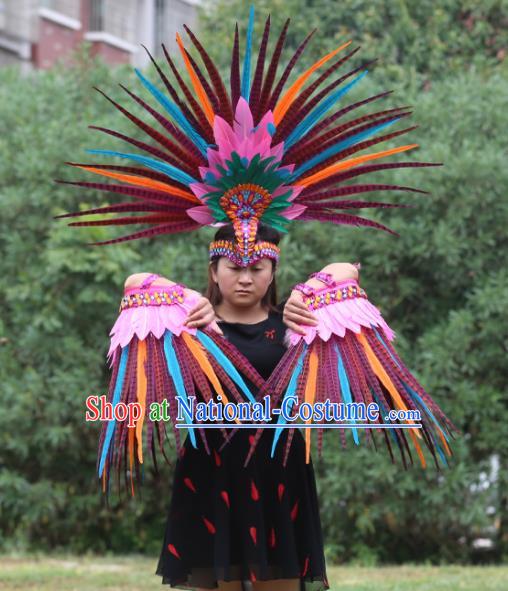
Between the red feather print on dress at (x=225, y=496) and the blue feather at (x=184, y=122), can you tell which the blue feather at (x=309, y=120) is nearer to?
the blue feather at (x=184, y=122)

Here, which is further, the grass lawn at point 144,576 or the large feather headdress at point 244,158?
the grass lawn at point 144,576

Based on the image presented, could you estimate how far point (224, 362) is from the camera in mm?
4410

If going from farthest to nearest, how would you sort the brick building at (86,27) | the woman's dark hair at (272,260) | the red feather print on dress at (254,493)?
the brick building at (86,27), the woman's dark hair at (272,260), the red feather print on dress at (254,493)

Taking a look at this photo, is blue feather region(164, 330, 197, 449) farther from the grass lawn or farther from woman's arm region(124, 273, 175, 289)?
the grass lawn

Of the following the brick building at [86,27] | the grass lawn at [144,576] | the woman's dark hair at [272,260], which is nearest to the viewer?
the woman's dark hair at [272,260]

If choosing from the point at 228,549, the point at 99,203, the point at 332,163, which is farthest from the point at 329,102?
the point at 99,203

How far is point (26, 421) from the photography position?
835 cm

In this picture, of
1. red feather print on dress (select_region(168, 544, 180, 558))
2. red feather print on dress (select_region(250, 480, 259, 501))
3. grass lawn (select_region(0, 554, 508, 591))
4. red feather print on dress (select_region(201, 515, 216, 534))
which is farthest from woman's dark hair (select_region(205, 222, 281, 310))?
grass lawn (select_region(0, 554, 508, 591))

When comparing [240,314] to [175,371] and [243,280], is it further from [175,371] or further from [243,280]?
[175,371]

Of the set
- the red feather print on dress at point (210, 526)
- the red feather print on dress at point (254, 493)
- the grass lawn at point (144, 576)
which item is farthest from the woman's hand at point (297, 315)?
the grass lawn at point (144, 576)

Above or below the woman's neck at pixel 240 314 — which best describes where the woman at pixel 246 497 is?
below

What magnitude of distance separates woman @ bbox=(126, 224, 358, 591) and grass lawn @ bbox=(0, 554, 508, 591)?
8.06 ft

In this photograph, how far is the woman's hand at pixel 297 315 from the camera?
4.46 metres

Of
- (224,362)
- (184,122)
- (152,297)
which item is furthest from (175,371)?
(184,122)
